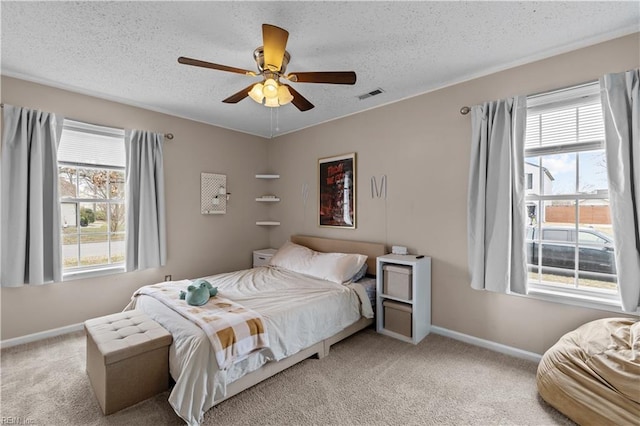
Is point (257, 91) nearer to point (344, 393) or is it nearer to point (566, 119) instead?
point (344, 393)

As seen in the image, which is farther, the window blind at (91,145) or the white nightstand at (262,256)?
the white nightstand at (262,256)

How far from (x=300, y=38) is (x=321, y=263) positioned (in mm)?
2366

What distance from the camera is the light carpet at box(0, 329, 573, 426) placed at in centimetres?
184

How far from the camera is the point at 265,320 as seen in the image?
2195 mm

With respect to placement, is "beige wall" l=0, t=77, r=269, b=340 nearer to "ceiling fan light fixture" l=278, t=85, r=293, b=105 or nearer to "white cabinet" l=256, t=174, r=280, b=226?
"white cabinet" l=256, t=174, r=280, b=226

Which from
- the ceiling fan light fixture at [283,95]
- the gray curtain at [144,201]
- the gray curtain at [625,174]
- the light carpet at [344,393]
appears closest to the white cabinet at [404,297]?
the light carpet at [344,393]

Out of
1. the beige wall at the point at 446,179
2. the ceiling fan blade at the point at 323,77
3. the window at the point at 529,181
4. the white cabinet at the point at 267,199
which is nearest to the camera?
the ceiling fan blade at the point at 323,77

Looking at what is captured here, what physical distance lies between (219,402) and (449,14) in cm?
314

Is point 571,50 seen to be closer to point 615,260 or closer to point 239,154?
point 615,260

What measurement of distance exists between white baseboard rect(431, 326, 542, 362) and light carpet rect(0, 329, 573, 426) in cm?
7

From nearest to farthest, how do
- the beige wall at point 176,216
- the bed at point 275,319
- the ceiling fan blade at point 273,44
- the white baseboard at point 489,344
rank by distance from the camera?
the ceiling fan blade at point 273,44, the bed at point 275,319, the white baseboard at point 489,344, the beige wall at point 176,216

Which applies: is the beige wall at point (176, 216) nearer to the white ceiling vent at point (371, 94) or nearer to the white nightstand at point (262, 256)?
the white nightstand at point (262, 256)

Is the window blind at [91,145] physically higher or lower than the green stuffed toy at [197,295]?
higher

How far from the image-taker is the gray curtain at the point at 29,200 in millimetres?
2709
